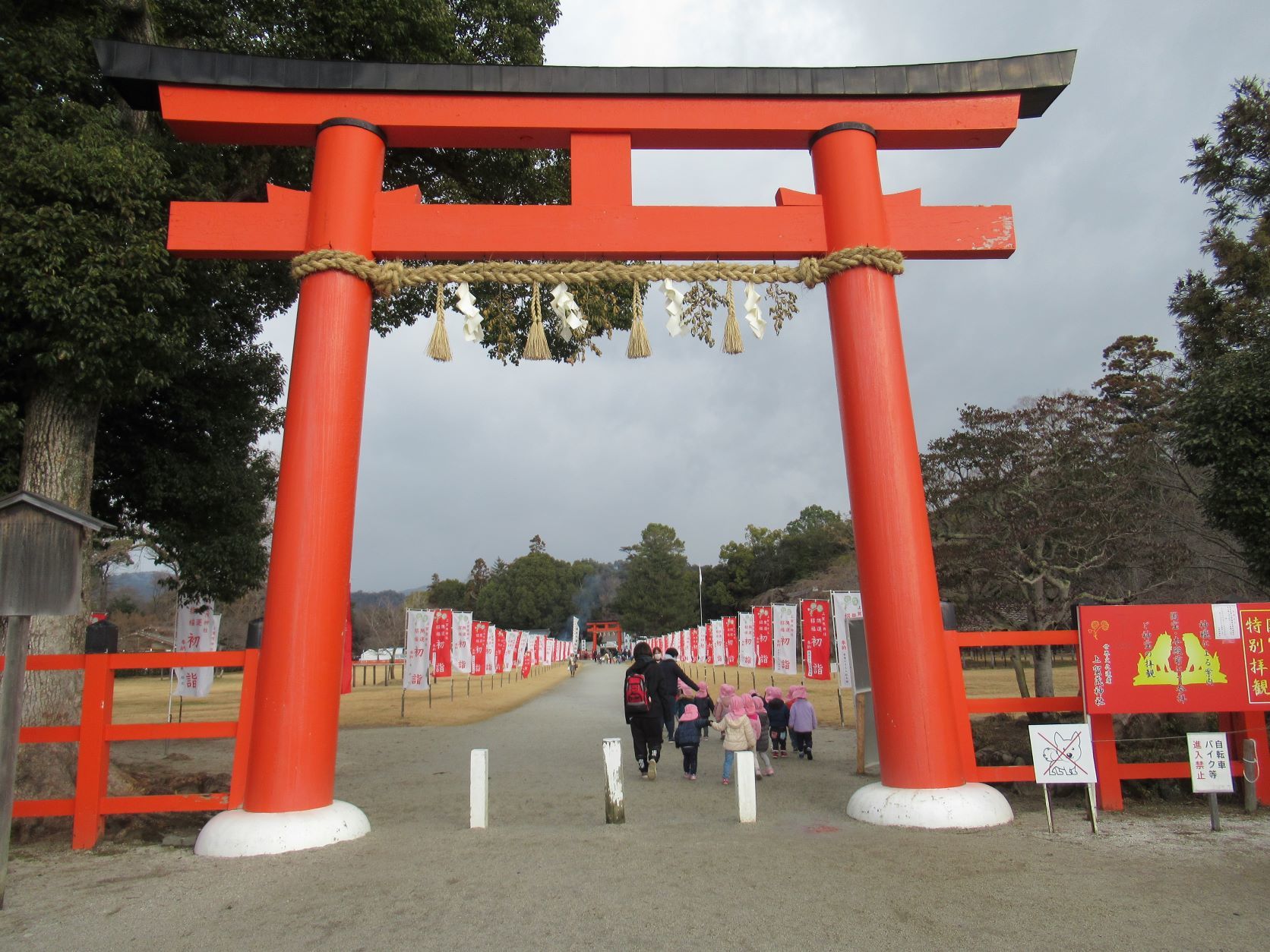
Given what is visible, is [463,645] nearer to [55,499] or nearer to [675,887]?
[55,499]

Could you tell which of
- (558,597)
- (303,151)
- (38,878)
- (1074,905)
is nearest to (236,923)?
(38,878)

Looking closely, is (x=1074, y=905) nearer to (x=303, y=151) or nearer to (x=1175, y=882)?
(x=1175, y=882)

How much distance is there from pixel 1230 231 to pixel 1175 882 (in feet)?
45.1

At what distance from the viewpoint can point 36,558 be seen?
13.7 ft

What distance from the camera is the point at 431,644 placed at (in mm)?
19812

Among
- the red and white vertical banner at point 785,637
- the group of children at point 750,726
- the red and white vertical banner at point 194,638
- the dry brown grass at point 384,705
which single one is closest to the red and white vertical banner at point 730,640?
the dry brown grass at point 384,705

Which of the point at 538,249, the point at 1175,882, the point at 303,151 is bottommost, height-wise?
the point at 1175,882

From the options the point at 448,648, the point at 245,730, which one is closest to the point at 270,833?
the point at 245,730

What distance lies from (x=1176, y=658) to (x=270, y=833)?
623 cm

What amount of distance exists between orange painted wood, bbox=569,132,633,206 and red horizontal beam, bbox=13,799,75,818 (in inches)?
216

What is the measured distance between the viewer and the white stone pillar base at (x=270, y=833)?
472 centimetres

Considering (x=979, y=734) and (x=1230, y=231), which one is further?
(x=1230, y=231)

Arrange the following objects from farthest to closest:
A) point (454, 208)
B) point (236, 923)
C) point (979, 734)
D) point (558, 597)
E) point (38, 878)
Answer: point (558, 597) → point (979, 734) → point (454, 208) → point (38, 878) → point (236, 923)

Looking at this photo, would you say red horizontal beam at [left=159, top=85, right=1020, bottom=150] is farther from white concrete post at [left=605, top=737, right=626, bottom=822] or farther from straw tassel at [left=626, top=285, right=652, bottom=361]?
white concrete post at [left=605, top=737, right=626, bottom=822]
